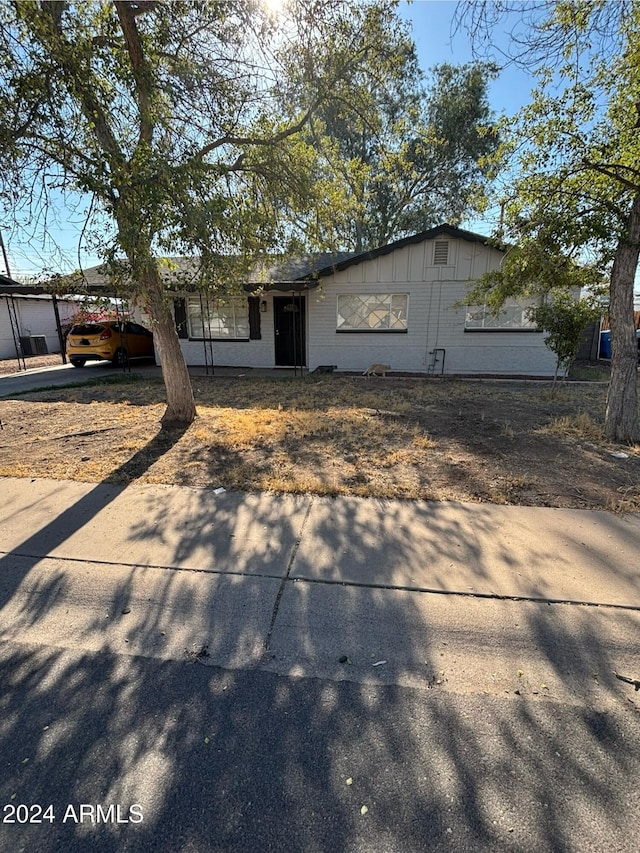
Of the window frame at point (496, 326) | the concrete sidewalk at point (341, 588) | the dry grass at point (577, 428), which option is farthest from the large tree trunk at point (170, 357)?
the window frame at point (496, 326)

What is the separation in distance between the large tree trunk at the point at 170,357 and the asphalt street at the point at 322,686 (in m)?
3.18

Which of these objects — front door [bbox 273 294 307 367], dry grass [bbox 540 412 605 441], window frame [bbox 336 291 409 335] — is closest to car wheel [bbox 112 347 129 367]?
front door [bbox 273 294 307 367]

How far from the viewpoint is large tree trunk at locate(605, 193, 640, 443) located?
5320mm

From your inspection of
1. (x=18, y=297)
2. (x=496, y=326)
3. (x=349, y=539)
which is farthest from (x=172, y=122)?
(x=18, y=297)

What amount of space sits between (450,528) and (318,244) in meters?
5.91

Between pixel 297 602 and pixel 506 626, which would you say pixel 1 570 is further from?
pixel 506 626

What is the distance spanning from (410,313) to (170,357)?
307 inches

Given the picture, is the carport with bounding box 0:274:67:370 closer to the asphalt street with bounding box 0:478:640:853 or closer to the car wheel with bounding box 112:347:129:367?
the car wheel with bounding box 112:347:129:367

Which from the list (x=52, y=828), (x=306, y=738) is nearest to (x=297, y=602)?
(x=306, y=738)

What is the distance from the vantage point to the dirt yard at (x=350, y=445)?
4.38 m

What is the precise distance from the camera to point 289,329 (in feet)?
45.2

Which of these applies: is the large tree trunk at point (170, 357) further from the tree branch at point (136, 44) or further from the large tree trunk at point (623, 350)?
the large tree trunk at point (623, 350)

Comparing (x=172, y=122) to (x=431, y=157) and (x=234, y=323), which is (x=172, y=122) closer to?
(x=234, y=323)

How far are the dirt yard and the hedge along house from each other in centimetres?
314
